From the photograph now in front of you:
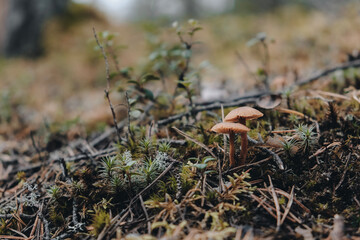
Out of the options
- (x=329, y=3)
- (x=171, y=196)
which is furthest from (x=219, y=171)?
(x=329, y=3)

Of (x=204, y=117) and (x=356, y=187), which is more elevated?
(x=204, y=117)

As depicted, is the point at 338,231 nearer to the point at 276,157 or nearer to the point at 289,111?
the point at 276,157

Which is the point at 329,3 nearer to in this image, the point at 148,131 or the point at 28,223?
the point at 148,131

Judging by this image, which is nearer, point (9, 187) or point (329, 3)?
point (9, 187)

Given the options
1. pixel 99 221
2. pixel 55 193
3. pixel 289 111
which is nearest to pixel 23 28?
pixel 55 193

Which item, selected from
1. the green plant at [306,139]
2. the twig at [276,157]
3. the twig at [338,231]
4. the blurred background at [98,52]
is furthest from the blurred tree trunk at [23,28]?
the twig at [338,231]

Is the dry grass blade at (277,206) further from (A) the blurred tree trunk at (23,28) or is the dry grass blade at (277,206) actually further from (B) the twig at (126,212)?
(A) the blurred tree trunk at (23,28)
